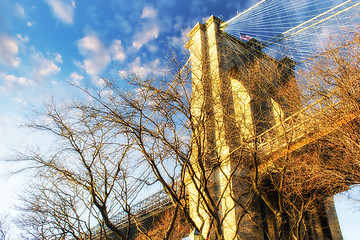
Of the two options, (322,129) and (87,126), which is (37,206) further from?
(322,129)

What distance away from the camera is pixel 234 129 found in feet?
31.6

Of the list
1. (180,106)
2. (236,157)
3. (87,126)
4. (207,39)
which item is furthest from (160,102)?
(207,39)

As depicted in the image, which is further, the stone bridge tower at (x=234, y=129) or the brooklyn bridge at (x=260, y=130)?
the stone bridge tower at (x=234, y=129)

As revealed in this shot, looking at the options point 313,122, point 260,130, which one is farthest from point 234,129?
point 260,130

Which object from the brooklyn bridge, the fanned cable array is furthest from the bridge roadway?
the fanned cable array

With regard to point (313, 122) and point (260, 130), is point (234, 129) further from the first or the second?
point (260, 130)

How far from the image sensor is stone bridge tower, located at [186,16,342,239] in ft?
27.1

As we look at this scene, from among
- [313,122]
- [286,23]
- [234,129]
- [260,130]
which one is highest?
[286,23]

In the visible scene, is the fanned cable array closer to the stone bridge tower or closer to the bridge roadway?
the stone bridge tower

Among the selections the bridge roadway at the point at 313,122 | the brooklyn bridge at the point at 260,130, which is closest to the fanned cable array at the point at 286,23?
the brooklyn bridge at the point at 260,130

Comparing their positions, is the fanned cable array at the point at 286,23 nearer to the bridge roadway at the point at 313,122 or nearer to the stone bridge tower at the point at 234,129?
the stone bridge tower at the point at 234,129

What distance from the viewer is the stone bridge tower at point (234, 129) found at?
825 centimetres

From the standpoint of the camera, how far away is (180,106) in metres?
7.72

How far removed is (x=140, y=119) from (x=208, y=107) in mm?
2430
